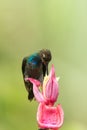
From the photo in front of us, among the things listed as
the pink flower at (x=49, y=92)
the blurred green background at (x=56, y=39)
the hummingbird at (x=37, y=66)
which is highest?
the pink flower at (x=49, y=92)

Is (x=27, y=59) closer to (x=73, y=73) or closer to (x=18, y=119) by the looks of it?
(x=18, y=119)

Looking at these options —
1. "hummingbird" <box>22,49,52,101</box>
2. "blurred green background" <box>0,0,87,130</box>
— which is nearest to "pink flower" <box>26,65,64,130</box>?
"hummingbird" <box>22,49,52,101</box>

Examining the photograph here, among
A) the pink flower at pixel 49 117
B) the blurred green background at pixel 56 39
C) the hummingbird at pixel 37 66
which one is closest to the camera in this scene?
the pink flower at pixel 49 117

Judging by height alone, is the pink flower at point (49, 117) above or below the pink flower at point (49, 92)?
below

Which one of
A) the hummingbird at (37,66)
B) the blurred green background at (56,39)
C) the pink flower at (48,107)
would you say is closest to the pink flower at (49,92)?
the pink flower at (48,107)

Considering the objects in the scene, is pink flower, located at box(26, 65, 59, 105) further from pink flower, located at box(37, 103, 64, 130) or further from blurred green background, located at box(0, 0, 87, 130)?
blurred green background, located at box(0, 0, 87, 130)

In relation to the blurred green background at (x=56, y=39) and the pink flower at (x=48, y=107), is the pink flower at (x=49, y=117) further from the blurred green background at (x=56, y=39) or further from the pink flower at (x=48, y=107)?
the blurred green background at (x=56, y=39)
